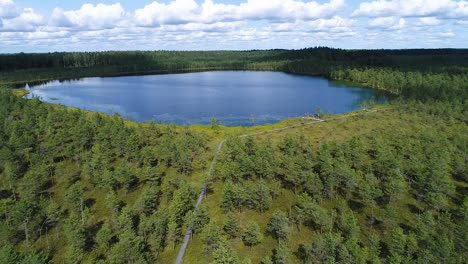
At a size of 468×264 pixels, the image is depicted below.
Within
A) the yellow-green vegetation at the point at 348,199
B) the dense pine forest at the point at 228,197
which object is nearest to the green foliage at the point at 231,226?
the dense pine forest at the point at 228,197

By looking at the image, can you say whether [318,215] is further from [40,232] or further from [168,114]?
[168,114]

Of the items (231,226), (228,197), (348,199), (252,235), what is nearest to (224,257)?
(252,235)

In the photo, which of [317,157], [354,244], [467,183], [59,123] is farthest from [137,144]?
[467,183]

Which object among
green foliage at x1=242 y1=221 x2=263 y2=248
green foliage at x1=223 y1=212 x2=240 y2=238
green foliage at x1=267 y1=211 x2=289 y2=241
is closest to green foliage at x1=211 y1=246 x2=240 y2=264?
green foliage at x1=242 y1=221 x2=263 y2=248

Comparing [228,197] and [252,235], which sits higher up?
[228,197]

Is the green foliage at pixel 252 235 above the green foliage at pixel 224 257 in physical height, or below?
below

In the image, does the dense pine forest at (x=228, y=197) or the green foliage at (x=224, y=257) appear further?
the dense pine forest at (x=228, y=197)

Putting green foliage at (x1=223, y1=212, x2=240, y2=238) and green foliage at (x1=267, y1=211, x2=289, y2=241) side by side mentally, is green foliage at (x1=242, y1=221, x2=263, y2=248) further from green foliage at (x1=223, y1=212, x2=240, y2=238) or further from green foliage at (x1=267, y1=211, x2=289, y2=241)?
green foliage at (x1=267, y1=211, x2=289, y2=241)

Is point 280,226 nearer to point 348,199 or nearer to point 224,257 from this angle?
point 224,257

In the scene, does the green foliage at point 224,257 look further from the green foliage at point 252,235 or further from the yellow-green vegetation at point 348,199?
the green foliage at point 252,235
